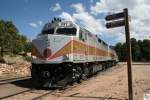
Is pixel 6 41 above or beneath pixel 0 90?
above

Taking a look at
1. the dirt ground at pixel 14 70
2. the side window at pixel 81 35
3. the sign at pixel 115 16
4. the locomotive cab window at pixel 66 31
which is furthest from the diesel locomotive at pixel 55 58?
the dirt ground at pixel 14 70

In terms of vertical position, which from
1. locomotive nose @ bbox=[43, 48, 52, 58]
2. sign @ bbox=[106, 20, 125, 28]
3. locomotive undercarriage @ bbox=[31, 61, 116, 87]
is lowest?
locomotive undercarriage @ bbox=[31, 61, 116, 87]

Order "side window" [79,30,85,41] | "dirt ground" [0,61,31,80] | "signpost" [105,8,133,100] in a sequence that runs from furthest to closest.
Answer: "dirt ground" [0,61,31,80] → "side window" [79,30,85,41] → "signpost" [105,8,133,100]

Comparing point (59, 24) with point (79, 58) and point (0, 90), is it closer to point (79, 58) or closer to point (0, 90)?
point (79, 58)

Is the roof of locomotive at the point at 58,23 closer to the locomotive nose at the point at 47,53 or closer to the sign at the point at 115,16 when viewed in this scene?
the locomotive nose at the point at 47,53

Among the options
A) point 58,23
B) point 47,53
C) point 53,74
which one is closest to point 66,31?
point 58,23

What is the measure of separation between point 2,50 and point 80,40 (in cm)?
2114

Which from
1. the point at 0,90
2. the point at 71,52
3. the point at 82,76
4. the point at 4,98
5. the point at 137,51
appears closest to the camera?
the point at 4,98

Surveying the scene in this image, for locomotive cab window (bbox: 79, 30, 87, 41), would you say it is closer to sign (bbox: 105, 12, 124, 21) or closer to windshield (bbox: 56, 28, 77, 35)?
windshield (bbox: 56, 28, 77, 35)

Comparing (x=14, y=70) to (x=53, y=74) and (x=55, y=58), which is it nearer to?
(x=53, y=74)

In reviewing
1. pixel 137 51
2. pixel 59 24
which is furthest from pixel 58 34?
pixel 137 51

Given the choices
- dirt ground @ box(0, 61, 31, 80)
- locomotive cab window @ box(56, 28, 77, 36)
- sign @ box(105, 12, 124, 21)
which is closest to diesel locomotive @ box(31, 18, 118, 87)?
locomotive cab window @ box(56, 28, 77, 36)

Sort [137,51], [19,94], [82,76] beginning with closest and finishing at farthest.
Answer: [19,94] < [82,76] < [137,51]

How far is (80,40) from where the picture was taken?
65.5 feet
